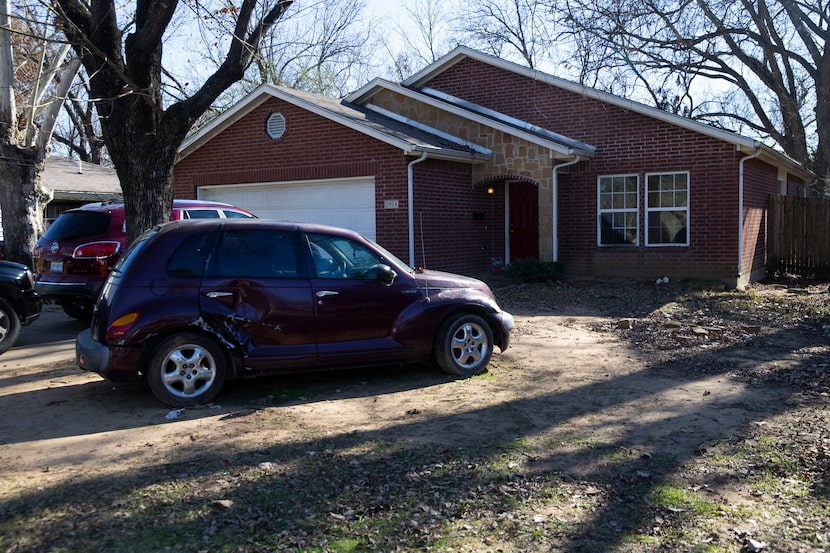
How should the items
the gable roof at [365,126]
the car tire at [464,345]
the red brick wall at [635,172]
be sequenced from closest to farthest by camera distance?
the car tire at [464,345], the red brick wall at [635,172], the gable roof at [365,126]

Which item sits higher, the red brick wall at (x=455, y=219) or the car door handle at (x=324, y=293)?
the red brick wall at (x=455, y=219)

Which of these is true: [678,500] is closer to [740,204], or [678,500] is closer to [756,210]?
[740,204]

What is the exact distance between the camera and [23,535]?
3.89 meters

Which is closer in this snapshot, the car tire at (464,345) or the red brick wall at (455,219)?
the car tire at (464,345)

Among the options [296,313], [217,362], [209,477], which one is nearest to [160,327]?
[217,362]

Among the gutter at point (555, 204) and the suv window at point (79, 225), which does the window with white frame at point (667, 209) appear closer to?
the gutter at point (555, 204)

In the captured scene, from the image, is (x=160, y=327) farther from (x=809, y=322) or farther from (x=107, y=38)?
(x=809, y=322)

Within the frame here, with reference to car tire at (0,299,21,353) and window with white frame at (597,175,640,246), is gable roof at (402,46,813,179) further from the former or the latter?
car tire at (0,299,21,353)

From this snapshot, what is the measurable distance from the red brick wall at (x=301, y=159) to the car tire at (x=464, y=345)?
7.75m

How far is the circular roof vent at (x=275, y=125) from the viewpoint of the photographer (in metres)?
17.0

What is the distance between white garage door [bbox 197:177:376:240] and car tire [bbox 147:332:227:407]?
946 centimetres

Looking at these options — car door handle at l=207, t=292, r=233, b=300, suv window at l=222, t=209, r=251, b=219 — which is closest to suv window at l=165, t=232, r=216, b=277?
car door handle at l=207, t=292, r=233, b=300

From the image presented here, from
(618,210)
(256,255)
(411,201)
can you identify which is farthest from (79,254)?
(618,210)

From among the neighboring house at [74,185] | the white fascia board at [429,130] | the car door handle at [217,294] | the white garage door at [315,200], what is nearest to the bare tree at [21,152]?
the white garage door at [315,200]
